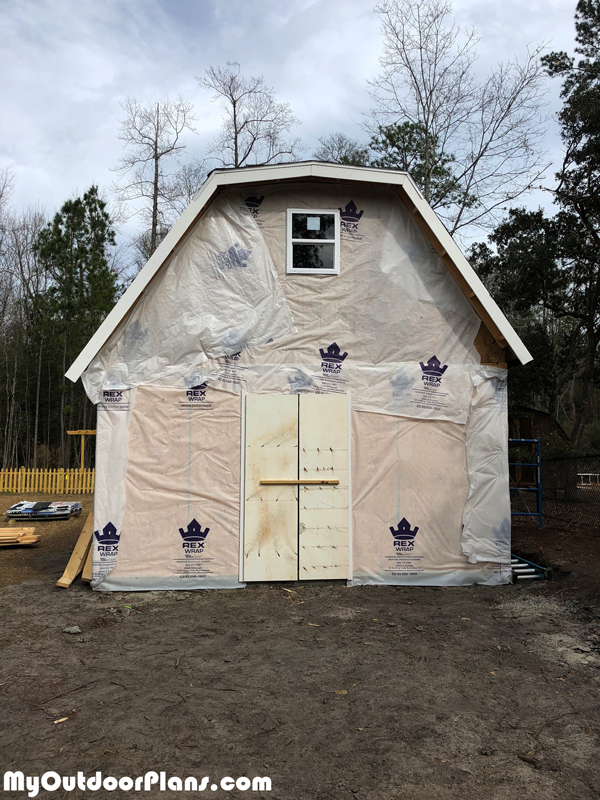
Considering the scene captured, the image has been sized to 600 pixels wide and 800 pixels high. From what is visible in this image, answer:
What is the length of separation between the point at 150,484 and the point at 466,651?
14.6 ft

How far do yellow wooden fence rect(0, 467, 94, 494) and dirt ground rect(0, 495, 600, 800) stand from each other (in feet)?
50.0

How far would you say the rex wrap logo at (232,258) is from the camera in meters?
8.19

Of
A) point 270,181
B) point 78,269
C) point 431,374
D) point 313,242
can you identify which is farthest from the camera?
point 78,269

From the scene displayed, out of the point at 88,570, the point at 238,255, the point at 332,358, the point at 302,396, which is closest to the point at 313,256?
the point at 238,255

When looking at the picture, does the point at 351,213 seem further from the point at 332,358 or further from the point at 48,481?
the point at 48,481

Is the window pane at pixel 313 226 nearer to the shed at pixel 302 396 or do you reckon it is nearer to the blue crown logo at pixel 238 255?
the shed at pixel 302 396

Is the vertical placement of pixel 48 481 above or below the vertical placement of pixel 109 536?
below

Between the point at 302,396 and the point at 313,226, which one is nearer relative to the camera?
the point at 302,396

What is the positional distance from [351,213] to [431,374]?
263cm

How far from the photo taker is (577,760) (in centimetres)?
351

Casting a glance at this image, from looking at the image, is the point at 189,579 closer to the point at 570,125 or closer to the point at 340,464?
the point at 340,464

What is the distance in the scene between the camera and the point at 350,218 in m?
8.35

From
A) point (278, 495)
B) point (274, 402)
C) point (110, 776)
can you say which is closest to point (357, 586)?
point (278, 495)

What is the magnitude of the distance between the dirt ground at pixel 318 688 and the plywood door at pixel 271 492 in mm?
351
